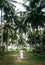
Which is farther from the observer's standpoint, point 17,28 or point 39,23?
point 17,28

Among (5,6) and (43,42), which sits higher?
(5,6)

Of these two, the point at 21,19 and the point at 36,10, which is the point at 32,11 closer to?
the point at 36,10

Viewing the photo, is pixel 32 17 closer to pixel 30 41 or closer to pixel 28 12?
pixel 28 12

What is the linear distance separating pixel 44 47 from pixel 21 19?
592cm

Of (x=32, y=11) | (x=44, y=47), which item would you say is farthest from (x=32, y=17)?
(x=44, y=47)

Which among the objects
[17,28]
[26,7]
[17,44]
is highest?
[26,7]

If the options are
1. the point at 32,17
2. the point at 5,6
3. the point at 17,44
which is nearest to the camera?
the point at 5,6

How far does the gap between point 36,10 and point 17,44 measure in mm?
22909

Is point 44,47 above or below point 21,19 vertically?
below

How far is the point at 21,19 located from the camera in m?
38.0

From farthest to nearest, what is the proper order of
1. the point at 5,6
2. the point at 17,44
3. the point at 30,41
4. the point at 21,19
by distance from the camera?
1. the point at 17,44
2. the point at 30,41
3. the point at 21,19
4. the point at 5,6

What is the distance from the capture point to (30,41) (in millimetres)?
50875

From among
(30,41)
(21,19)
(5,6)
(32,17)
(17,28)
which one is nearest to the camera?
(5,6)

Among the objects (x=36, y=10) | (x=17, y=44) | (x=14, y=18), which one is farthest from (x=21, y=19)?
(x=17, y=44)
